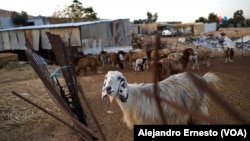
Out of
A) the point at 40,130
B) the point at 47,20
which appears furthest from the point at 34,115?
the point at 47,20

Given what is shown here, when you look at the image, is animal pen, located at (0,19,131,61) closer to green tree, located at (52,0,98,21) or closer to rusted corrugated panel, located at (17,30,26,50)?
rusted corrugated panel, located at (17,30,26,50)

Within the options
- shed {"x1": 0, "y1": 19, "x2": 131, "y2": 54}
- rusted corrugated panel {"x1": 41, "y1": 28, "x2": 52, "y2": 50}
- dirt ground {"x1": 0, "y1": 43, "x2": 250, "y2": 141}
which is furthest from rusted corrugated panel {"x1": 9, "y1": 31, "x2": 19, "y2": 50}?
dirt ground {"x1": 0, "y1": 43, "x2": 250, "y2": 141}

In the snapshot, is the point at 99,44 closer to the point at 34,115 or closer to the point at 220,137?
the point at 34,115

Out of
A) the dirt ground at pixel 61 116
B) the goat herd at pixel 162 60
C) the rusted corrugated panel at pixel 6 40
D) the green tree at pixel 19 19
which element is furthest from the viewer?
the green tree at pixel 19 19

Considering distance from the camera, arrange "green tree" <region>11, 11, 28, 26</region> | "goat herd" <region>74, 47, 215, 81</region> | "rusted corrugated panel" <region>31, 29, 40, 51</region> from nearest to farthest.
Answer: "goat herd" <region>74, 47, 215, 81</region>
"rusted corrugated panel" <region>31, 29, 40, 51</region>
"green tree" <region>11, 11, 28, 26</region>

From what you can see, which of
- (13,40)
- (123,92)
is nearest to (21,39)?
(13,40)

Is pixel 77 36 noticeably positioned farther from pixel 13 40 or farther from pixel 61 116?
pixel 61 116

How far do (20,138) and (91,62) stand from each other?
9.36 meters

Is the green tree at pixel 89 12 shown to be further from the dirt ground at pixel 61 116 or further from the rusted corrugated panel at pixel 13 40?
the dirt ground at pixel 61 116

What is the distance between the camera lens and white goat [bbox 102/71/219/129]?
3.85 m

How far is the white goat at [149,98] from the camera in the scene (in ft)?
12.6

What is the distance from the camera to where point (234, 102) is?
23.1 feet

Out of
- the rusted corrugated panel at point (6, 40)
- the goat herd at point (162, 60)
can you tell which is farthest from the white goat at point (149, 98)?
the rusted corrugated panel at point (6, 40)

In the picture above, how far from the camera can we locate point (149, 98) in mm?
4012
